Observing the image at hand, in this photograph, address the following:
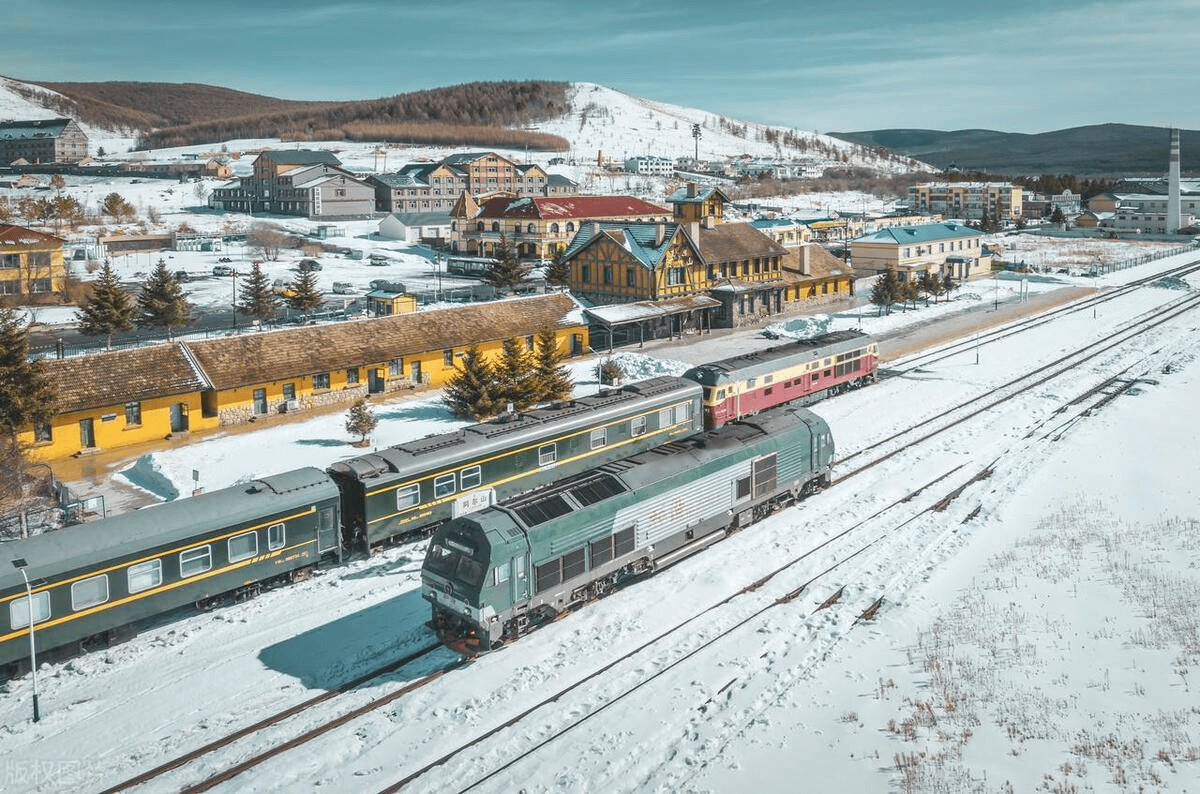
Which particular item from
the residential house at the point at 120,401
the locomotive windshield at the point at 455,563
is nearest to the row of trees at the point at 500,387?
the residential house at the point at 120,401

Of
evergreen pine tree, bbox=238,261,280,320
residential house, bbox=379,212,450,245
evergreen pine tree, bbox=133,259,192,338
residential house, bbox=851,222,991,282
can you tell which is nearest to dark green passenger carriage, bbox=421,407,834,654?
evergreen pine tree, bbox=238,261,280,320

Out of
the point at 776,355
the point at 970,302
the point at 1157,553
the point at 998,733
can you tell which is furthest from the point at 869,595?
the point at 970,302

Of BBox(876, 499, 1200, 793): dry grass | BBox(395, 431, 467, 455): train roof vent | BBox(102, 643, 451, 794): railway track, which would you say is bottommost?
BBox(102, 643, 451, 794): railway track

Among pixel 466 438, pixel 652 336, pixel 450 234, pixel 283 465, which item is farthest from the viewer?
pixel 450 234

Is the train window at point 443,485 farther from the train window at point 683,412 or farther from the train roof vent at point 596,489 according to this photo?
the train window at point 683,412

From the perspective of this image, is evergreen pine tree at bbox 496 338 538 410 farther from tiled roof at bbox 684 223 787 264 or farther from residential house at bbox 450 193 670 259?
residential house at bbox 450 193 670 259

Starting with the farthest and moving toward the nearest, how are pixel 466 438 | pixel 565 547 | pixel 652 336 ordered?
pixel 652 336 < pixel 466 438 < pixel 565 547

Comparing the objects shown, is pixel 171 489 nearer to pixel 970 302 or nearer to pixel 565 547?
pixel 565 547
